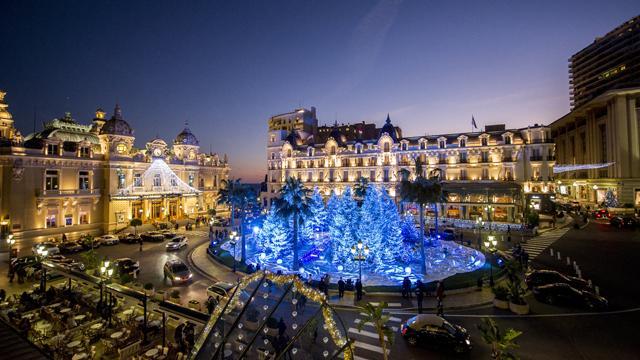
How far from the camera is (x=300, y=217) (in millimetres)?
30750

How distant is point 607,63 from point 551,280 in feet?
437

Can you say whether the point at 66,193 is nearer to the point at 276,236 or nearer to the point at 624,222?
the point at 276,236

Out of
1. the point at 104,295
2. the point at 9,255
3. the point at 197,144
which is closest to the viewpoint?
the point at 104,295

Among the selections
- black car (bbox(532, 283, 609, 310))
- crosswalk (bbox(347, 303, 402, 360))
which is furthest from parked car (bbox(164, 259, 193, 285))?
black car (bbox(532, 283, 609, 310))

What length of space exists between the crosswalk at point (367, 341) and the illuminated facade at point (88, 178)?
46.5 metres

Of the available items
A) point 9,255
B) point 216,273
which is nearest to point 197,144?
point 9,255

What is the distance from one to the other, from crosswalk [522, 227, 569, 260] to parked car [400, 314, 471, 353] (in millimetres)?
22661

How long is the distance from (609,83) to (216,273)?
143m

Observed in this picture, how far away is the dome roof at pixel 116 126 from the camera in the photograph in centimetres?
4941

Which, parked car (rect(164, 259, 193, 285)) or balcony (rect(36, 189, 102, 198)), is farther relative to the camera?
balcony (rect(36, 189, 102, 198))

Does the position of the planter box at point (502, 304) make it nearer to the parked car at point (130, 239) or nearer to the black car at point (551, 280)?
the black car at point (551, 280)

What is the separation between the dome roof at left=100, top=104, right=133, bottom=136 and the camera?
162 ft

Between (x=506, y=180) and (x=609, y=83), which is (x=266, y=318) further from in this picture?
(x=609, y=83)

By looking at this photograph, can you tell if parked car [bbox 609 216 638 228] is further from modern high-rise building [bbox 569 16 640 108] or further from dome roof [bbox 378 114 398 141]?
modern high-rise building [bbox 569 16 640 108]
